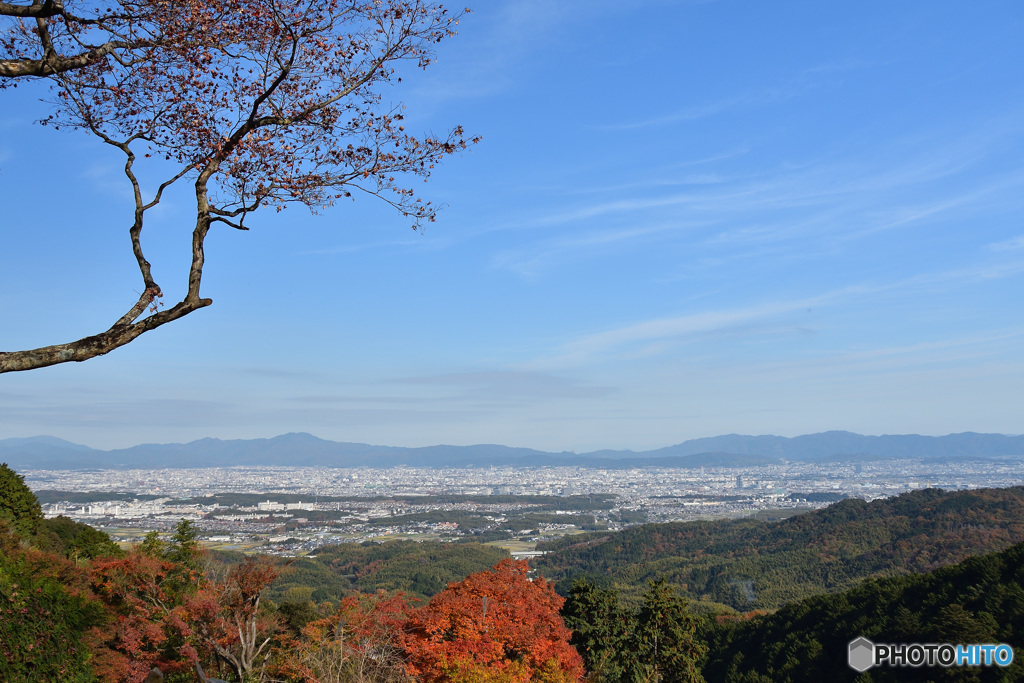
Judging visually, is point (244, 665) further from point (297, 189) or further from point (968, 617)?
point (968, 617)

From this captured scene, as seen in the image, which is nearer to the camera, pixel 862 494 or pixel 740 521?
pixel 740 521

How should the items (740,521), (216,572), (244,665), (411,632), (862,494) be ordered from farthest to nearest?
(862,494)
(740,521)
(216,572)
(411,632)
(244,665)

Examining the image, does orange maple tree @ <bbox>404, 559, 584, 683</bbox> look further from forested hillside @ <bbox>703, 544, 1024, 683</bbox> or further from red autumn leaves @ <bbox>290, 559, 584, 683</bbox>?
forested hillside @ <bbox>703, 544, 1024, 683</bbox>

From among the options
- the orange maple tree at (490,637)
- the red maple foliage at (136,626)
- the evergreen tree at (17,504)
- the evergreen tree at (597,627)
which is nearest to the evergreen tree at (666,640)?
the evergreen tree at (597,627)

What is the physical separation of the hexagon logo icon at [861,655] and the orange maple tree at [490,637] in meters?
15.8

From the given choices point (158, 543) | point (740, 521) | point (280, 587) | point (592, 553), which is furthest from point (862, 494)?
point (158, 543)

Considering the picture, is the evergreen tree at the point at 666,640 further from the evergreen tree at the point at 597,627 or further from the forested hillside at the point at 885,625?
the forested hillside at the point at 885,625

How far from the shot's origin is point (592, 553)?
101938 millimetres

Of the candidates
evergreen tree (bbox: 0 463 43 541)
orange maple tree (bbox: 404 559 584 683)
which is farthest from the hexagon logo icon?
evergreen tree (bbox: 0 463 43 541)

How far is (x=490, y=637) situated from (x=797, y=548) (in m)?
87.6

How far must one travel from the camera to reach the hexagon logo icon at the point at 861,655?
27625 millimetres

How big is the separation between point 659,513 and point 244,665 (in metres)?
161

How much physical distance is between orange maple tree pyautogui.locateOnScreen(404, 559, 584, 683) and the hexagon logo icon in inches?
623

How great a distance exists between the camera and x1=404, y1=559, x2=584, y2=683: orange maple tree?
15508mm
